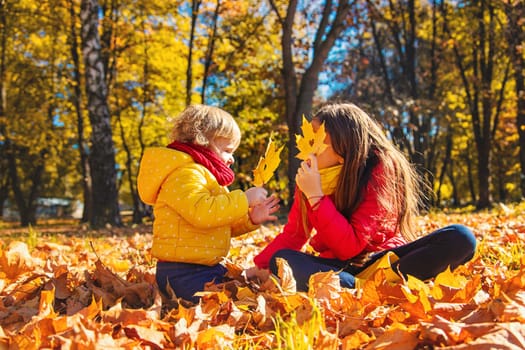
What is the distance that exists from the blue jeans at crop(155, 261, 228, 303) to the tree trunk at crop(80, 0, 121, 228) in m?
6.04

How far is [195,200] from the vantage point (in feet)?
7.45

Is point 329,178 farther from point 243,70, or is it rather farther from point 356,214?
point 243,70

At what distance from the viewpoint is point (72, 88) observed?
16281mm

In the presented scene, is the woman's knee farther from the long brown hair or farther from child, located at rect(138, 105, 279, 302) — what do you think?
child, located at rect(138, 105, 279, 302)

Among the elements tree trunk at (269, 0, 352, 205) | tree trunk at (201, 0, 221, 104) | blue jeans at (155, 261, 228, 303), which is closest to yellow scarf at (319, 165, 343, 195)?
blue jeans at (155, 261, 228, 303)

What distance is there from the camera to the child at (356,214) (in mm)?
2219

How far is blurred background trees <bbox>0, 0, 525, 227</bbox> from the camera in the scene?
916 centimetres

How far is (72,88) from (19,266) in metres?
15.0

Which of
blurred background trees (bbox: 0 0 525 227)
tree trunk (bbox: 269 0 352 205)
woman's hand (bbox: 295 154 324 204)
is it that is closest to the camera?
woman's hand (bbox: 295 154 324 204)

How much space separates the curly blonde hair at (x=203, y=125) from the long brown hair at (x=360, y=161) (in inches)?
20.2

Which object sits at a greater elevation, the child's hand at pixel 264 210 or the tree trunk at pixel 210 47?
the tree trunk at pixel 210 47

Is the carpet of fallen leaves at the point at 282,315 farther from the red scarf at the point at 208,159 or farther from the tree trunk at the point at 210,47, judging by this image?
the tree trunk at the point at 210,47

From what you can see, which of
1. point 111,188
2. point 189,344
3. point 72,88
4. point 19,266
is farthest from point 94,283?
point 72,88

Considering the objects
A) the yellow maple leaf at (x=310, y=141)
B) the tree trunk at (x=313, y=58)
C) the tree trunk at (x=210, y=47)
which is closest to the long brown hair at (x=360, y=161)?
the yellow maple leaf at (x=310, y=141)
